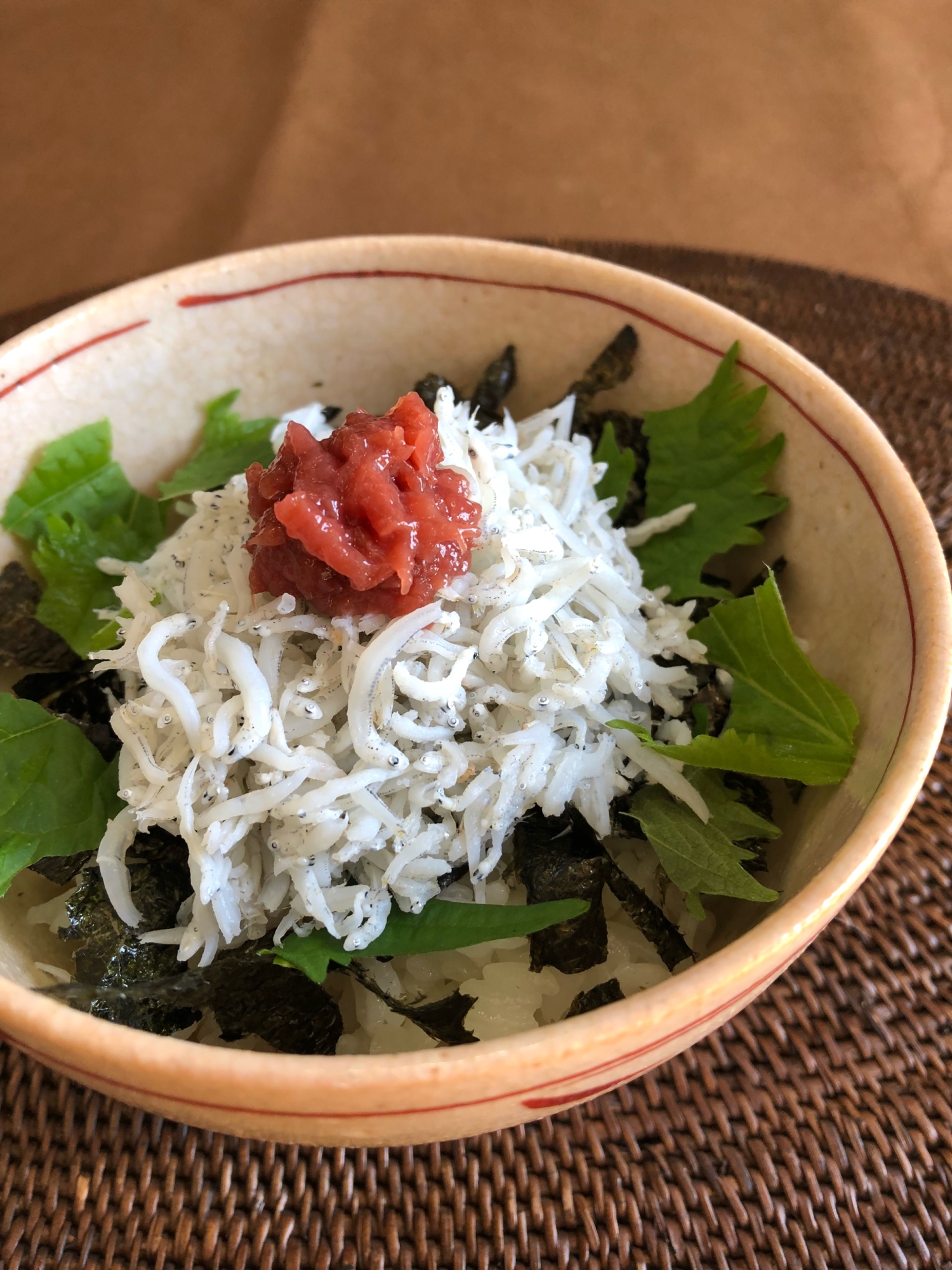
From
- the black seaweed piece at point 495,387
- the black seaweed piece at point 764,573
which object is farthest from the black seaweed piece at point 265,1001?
the black seaweed piece at point 495,387

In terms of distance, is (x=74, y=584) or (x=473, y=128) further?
(x=473, y=128)

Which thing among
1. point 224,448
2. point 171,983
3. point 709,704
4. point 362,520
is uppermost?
point 362,520

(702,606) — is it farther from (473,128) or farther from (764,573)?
(473,128)

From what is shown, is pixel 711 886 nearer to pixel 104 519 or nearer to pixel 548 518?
pixel 548 518

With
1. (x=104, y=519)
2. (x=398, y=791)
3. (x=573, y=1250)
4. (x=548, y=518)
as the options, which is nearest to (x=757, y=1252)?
(x=573, y=1250)

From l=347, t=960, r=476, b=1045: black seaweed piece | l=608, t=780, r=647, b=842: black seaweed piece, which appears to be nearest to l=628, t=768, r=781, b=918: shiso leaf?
l=608, t=780, r=647, b=842: black seaweed piece

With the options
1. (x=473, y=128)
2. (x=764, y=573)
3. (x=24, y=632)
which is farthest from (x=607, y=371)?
(x=473, y=128)
